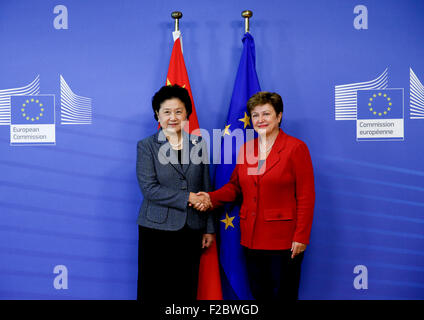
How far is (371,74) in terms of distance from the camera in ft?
7.19

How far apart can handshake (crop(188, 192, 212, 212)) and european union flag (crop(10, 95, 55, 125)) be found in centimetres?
129

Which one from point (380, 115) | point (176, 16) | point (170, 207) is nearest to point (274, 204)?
point (170, 207)

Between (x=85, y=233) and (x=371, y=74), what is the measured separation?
2402mm

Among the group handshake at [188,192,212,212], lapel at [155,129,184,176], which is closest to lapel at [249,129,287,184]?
handshake at [188,192,212,212]

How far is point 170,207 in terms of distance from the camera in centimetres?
172

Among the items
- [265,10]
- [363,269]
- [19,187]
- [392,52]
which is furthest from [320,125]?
[19,187]

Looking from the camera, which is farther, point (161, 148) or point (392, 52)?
point (392, 52)

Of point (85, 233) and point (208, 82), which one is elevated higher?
point (208, 82)

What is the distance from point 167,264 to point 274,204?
708mm

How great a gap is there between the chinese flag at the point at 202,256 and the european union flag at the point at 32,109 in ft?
3.04
